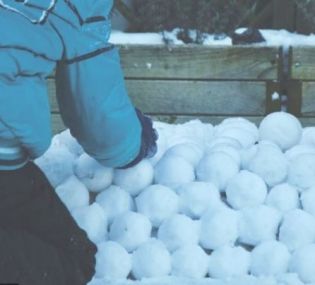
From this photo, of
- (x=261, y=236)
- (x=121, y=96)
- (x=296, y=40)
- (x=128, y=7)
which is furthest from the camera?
(x=128, y=7)

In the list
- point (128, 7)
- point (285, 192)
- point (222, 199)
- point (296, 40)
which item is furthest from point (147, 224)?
point (128, 7)

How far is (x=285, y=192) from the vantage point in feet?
6.41

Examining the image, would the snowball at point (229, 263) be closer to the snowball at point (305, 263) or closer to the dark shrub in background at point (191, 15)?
the snowball at point (305, 263)

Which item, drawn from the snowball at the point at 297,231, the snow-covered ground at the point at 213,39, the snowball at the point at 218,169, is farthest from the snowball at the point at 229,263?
the snow-covered ground at the point at 213,39

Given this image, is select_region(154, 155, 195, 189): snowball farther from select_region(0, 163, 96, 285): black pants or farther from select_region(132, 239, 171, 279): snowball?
select_region(0, 163, 96, 285): black pants

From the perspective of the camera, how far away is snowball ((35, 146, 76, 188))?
6.70ft

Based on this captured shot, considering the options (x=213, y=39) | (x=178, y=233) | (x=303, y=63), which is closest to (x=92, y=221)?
(x=178, y=233)

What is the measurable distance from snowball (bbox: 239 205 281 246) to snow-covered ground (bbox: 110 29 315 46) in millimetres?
1746

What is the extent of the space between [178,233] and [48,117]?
45 centimetres

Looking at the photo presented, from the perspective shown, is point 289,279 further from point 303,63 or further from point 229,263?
point 303,63

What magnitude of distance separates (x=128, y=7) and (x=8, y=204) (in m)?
2.51

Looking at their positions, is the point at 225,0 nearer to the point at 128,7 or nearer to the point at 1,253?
the point at 128,7

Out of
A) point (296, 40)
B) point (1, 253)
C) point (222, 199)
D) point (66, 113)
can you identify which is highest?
point (66, 113)

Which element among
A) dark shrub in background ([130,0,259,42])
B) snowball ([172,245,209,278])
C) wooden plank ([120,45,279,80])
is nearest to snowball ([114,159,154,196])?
snowball ([172,245,209,278])
